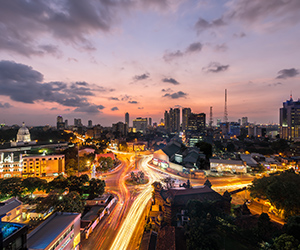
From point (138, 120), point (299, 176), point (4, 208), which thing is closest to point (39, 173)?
point (4, 208)

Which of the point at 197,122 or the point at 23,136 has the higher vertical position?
the point at 197,122

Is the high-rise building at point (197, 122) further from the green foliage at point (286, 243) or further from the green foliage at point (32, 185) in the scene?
the green foliage at point (286, 243)

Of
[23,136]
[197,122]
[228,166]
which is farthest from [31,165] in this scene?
[197,122]

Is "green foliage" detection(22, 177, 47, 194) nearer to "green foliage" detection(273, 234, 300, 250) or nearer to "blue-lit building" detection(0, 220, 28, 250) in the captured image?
"blue-lit building" detection(0, 220, 28, 250)

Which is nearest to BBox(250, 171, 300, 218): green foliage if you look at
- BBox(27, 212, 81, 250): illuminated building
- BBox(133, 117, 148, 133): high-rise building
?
BBox(27, 212, 81, 250): illuminated building

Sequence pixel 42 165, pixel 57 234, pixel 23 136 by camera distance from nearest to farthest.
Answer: pixel 57 234 → pixel 42 165 → pixel 23 136

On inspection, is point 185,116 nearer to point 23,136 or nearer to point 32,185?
point 23,136

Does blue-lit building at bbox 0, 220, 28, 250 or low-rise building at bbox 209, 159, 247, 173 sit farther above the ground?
blue-lit building at bbox 0, 220, 28, 250

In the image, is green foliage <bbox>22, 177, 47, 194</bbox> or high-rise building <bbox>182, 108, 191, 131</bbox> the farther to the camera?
high-rise building <bbox>182, 108, 191, 131</bbox>
